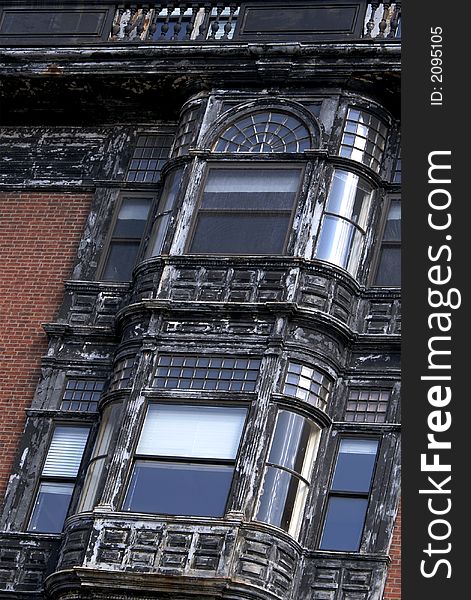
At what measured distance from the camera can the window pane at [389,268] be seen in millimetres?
22312

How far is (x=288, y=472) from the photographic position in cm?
2034

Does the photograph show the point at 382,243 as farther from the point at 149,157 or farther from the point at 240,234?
the point at 149,157

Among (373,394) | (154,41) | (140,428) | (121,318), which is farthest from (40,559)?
(154,41)

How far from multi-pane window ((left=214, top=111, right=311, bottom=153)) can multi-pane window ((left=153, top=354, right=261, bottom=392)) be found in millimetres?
3696

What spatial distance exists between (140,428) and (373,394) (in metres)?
3.24

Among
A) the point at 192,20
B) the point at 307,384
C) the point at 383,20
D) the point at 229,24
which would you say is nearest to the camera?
the point at 307,384

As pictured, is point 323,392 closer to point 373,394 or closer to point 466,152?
point 373,394

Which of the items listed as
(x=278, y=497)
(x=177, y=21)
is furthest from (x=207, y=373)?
(x=177, y=21)

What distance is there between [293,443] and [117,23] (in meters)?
8.51

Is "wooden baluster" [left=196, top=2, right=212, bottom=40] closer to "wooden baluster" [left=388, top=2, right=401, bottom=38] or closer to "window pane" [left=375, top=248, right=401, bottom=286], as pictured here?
"wooden baluster" [left=388, top=2, right=401, bottom=38]

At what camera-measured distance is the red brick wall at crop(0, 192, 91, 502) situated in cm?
2266

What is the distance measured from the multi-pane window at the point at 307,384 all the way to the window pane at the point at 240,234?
6.27 ft

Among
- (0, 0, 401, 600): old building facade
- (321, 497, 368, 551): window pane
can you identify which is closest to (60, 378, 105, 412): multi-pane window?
(0, 0, 401, 600): old building facade

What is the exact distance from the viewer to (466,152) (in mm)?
20438
